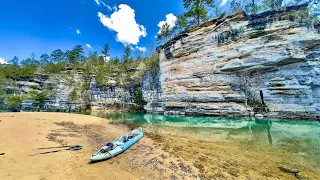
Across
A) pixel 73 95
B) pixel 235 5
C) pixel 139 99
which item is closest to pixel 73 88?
pixel 73 95

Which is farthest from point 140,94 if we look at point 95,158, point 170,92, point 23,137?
point 95,158

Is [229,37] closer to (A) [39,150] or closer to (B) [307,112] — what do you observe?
(B) [307,112]

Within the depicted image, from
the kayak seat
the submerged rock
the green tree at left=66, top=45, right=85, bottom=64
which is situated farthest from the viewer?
the green tree at left=66, top=45, right=85, bottom=64

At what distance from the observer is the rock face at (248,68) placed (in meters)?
20.2

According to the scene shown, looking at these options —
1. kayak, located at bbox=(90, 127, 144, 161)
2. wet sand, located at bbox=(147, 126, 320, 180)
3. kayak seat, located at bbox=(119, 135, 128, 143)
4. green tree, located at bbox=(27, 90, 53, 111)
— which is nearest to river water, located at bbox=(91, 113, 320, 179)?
wet sand, located at bbox=(147, 126, 320, 180)

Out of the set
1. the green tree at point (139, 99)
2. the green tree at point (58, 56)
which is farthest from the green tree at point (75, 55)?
the green tree at point (139, 99)

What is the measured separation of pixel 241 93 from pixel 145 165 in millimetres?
22130

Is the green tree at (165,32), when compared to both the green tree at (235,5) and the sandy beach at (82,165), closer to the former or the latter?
the green tree at (235,5)

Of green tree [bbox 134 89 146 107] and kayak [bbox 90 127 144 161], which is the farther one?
green tree [bbox 134 89 146 107]

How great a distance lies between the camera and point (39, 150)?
7.52m

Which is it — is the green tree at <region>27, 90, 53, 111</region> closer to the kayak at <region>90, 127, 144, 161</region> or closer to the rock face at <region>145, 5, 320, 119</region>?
the rock face at <region>145, 5, 320, 119</region>

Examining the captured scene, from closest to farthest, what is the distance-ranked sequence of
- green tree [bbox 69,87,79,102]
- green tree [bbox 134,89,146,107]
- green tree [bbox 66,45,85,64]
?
green tree [bbox 134,89,146,107], green tree [bbox 69,87,79,102], green tree [bbox 66,45,85,64]

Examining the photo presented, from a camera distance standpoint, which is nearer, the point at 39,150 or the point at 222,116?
the point at 39,150

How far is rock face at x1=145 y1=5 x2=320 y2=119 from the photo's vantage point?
20188mm
